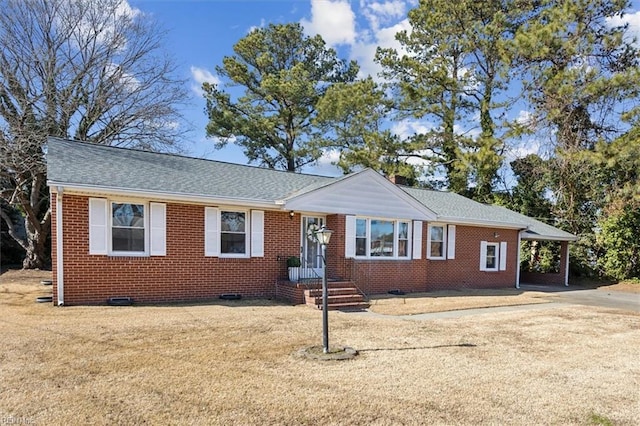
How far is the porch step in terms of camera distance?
1088 centimetres

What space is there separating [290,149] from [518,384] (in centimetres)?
Result: 2525

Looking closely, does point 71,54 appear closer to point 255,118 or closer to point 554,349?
point 255,118

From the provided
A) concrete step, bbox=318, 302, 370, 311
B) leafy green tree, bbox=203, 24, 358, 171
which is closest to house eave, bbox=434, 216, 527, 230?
concrete step, bbox=318, 302, 370, 311

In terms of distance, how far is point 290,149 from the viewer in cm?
2916

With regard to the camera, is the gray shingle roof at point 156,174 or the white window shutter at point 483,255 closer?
the gray shingle roof at point 156,174

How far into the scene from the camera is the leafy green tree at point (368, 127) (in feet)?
83.4

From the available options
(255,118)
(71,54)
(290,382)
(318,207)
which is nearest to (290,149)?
(255,118)

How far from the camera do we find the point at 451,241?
631 inches

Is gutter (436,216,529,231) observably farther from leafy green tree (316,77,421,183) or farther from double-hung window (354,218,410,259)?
leafy green tree (316,77,421,183)

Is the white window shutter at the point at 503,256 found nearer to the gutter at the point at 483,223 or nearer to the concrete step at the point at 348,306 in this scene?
the gutter at the point at 483,223

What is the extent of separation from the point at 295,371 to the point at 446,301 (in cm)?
823

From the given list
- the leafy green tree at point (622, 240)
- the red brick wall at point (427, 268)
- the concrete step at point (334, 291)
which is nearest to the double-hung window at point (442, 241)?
the red brick wall at point (427, 268)

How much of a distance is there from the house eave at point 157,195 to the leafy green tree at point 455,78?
52.2 ft

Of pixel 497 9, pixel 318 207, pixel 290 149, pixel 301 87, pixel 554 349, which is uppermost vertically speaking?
pixel 497 9
